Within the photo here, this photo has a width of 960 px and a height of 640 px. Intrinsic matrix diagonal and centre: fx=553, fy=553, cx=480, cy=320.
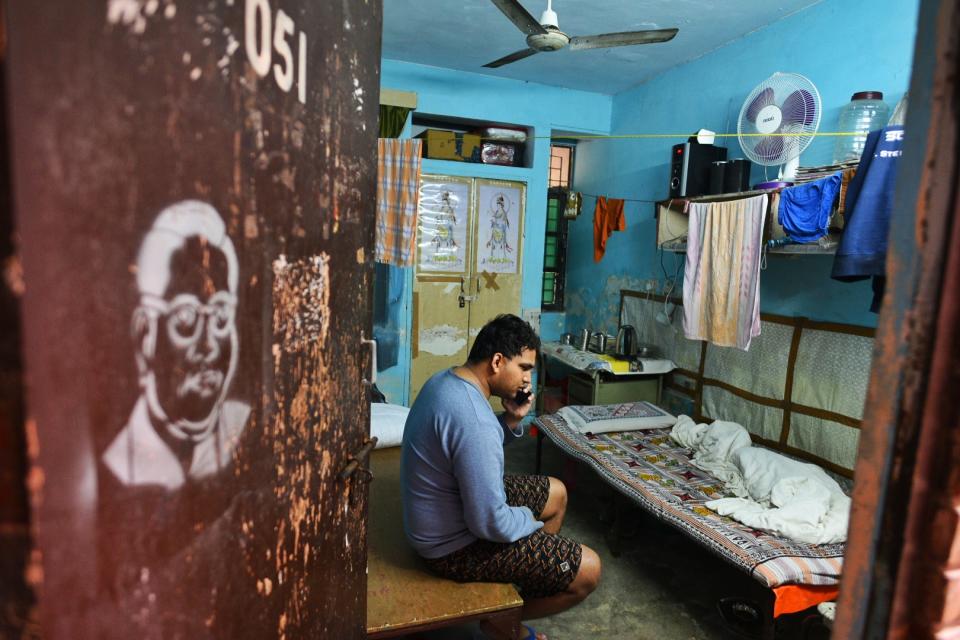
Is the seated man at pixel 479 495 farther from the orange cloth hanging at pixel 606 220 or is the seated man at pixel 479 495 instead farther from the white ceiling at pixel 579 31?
the orange cloth hanging at pixel 606 220

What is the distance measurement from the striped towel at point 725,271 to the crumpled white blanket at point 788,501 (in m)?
0.78

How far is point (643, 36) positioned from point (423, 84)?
284 cm

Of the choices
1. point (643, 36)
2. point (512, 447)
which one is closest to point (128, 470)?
point (643, 36)

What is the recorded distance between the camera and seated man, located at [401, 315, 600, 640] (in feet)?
6.79

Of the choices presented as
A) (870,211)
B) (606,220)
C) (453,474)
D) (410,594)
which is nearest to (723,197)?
(870,211)

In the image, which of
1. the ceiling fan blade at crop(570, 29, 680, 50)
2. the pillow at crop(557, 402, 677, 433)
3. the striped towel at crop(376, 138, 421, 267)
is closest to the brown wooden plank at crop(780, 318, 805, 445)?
the pillow at crop(557, 402, 677, 433)

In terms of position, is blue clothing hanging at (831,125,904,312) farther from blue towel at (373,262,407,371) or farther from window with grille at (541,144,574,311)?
window with grille at (541,144,574,311)

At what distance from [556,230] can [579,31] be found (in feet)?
9.24

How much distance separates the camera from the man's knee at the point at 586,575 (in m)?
2.33

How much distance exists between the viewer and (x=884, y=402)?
672 millimetres

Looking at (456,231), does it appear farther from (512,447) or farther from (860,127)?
(860,127)

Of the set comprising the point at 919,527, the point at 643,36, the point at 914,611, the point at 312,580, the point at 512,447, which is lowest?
the point at 512,447

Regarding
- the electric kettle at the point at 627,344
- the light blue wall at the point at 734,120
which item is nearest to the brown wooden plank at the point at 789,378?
the light blue wall at the point at 734,120

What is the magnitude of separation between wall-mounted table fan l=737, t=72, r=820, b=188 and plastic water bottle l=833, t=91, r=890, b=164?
0.59 ft
